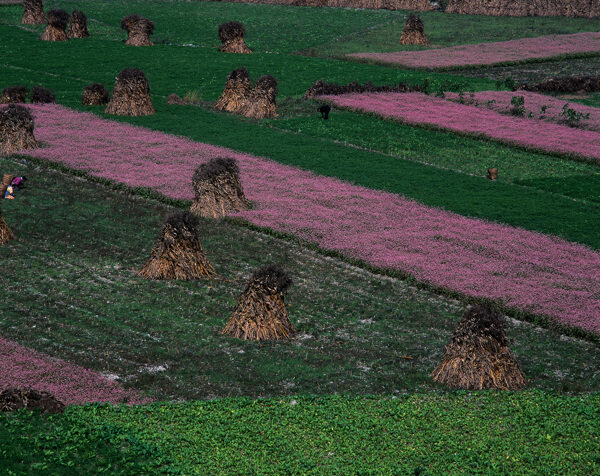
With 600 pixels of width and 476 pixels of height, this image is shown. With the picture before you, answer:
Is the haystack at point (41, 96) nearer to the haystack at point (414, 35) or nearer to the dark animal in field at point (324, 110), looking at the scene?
the dark animal in field at point (324, 110)

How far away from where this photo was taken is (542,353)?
860 inches

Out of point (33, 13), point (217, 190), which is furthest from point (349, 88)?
point (33, 13)

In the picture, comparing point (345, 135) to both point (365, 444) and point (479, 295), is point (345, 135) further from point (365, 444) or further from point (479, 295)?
point (365, 444)

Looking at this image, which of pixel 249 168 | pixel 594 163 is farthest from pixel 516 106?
pixel 249 168

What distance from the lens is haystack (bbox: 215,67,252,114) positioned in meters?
48.6

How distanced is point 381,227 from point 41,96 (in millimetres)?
25416

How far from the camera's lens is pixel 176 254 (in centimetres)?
2545

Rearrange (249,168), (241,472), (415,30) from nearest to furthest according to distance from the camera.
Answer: (241,472) → (249,168) → (415,30)

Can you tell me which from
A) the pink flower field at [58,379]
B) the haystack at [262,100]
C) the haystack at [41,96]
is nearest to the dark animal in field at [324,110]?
the haystack at [262,100]

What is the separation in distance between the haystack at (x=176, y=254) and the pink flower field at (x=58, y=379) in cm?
575

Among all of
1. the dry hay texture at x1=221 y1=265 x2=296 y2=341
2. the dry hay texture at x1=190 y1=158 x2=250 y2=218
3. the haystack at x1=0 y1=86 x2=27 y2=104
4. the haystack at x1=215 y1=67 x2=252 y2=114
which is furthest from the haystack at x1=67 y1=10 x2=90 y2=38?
the dry hay texture at x1=221 y1=265 x2=296 y2=341

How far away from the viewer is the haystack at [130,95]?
153 ft

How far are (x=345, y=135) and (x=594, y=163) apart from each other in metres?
11.7

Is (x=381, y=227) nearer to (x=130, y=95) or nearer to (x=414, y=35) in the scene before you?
(x=130, y=95)
